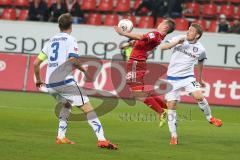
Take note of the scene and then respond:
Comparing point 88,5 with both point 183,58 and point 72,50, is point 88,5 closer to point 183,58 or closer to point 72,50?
point 183,58

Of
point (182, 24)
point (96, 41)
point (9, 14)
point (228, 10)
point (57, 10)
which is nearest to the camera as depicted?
point (96, 41)

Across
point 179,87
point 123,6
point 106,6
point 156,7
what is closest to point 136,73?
point 179,87

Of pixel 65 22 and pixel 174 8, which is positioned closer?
pixel 65 22

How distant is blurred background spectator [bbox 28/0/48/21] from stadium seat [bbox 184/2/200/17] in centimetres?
507

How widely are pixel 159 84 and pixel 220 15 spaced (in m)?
6.05

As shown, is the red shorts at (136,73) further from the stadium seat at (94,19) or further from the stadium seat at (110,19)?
the stadium seat at (94,19)

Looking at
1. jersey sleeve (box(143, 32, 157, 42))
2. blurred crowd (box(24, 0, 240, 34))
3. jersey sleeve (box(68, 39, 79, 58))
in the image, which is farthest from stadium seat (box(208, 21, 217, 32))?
jersey sleeve (box(68, 39, 79, 58))

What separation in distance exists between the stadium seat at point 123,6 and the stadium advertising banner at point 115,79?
16.5 feet

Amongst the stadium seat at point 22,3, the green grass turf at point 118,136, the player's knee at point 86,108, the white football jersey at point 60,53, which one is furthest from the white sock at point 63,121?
the stadium seat at point 22,3

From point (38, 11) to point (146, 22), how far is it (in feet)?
12.6

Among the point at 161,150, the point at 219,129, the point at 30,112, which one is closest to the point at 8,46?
the point at 30,112

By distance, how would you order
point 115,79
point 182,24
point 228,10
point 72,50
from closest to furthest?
1. point 72,50
2. point 115,79
3. point 182,24
4. point 228,10

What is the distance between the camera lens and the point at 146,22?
25984 mm

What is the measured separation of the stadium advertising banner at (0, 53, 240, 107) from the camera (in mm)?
21359
